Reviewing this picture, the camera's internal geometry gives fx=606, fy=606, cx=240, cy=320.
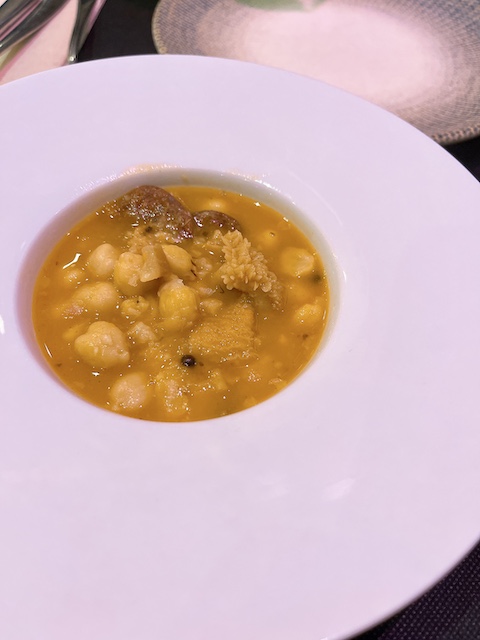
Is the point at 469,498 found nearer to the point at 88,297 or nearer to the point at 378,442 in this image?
the point at 378,442

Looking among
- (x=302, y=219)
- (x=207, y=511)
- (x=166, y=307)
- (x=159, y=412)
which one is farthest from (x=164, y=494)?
(x=302, y=219)

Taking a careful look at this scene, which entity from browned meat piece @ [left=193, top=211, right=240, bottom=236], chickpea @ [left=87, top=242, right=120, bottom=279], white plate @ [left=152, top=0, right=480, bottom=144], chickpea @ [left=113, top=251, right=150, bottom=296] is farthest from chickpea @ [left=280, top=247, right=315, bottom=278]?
white plate @ [left=152, top=0, right=480, bottom=144]

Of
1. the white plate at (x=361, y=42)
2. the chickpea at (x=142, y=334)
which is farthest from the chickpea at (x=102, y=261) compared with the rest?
the white plate at (x=361, y=42)

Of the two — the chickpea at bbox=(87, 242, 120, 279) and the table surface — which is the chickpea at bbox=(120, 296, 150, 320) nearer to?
the chickpea at bbox=(87, 242, 120, 279)

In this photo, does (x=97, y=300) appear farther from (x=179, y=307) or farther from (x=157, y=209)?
(x=157, y=209)

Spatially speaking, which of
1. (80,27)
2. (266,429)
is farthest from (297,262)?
(80,27)
